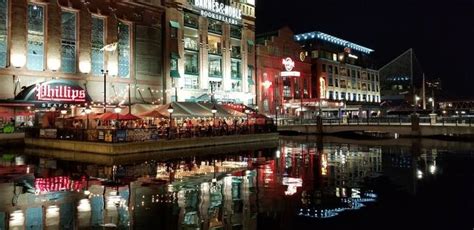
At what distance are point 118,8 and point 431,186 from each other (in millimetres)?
54411

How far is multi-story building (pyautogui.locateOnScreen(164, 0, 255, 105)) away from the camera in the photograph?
72.8 meters

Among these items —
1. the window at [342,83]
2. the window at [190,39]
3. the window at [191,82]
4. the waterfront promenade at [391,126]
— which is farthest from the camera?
the window at [342,83]

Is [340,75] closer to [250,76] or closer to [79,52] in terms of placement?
[250,76]

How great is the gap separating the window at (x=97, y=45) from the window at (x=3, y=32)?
11.8 m

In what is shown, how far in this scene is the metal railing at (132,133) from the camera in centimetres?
3891

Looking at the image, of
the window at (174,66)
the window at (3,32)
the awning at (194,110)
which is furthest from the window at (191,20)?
the window at (3,32)

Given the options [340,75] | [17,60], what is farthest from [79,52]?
[340,75]

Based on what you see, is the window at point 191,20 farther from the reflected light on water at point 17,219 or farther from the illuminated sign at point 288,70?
the reflected light on water at point 17,219

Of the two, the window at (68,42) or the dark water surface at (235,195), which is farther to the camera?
the window at (68,42)

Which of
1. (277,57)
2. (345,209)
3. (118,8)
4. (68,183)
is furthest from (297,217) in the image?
(277,57)

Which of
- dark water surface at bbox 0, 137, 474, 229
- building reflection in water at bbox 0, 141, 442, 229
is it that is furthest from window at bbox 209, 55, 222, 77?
dark water surface at bbox 0, 137, 474, 229

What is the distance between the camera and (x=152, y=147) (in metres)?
41.4

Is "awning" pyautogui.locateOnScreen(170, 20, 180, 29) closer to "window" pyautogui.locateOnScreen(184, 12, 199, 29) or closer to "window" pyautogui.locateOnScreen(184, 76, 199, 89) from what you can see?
"window" pyautogui.locateOnScreen(184, 12, 199, 29)

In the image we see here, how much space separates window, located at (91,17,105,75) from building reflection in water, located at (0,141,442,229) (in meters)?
28.4
